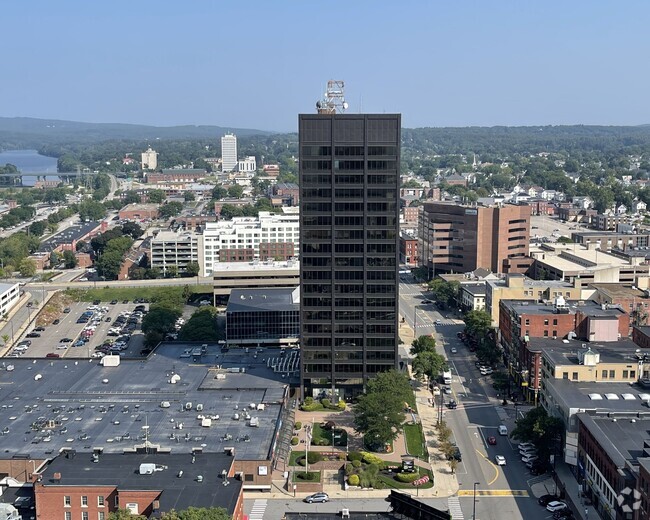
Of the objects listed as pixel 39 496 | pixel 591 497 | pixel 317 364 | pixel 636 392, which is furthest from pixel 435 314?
pixel 39 496

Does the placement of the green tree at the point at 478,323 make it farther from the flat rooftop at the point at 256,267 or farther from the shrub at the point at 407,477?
the shrub at the point at 407,477

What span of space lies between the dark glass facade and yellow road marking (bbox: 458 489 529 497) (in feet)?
65.4

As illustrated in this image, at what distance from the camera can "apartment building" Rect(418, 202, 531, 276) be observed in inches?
5517

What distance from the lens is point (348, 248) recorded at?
7688 cm

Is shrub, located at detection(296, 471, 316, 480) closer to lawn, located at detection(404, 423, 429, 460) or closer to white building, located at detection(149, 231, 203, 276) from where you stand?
lawn, located at detection(404, 423, 429, 460)

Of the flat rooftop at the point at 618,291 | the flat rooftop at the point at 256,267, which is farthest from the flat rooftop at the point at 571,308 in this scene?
the flat rooftop at the point at 256,267

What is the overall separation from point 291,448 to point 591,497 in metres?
24.4

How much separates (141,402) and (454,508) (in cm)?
2924

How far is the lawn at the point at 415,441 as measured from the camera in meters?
67.4

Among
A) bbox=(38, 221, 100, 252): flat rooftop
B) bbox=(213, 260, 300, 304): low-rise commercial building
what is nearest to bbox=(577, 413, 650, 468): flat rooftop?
bbox=(213, 260, 300, 304): low-rise commercial building

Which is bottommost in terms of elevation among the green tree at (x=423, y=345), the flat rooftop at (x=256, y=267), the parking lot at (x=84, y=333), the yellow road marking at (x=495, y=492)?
the parking lot at (x=84, y=333)

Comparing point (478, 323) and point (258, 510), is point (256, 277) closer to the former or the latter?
point (478, 323)

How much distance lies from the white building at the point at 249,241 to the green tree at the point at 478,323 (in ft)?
187

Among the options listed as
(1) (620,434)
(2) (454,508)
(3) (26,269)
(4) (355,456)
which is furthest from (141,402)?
(3) (26,269)
